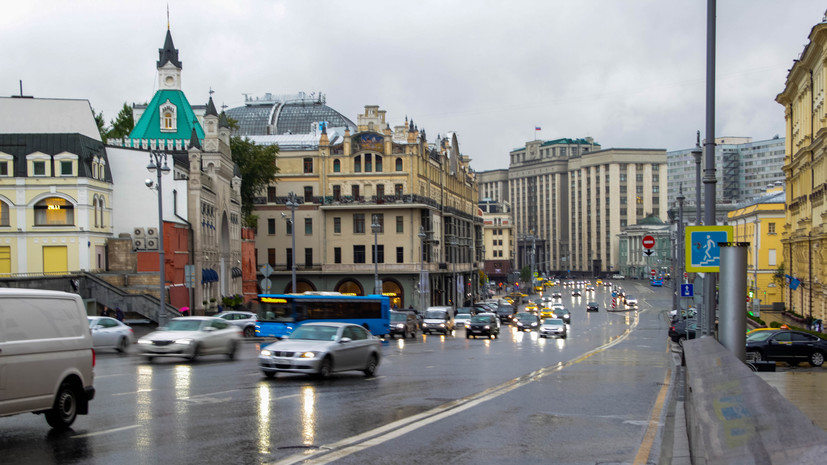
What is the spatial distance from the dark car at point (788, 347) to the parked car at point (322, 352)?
15.4 meters

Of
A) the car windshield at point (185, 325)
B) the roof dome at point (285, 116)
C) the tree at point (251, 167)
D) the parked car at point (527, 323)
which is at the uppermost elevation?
the roof dome at point (285, 116)

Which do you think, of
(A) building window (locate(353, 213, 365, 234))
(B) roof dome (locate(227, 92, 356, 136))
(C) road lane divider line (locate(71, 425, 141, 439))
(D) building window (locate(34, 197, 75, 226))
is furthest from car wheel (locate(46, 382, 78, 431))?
(B) roof dome (locate(227, 92, 356, 136))

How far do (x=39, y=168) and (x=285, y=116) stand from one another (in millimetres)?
62028

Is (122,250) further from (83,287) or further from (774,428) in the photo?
(774,428)

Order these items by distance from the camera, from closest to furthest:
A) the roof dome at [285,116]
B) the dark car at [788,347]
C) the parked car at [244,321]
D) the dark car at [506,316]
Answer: the dark car at [788,347], the parked car at [244,321], the dark car at [506,316], the roof dome at [285,116]

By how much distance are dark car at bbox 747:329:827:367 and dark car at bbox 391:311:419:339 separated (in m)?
21.5

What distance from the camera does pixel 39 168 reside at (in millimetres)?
48156

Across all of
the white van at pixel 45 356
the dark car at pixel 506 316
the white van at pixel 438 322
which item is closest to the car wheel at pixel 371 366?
the white van at pixel 45 356

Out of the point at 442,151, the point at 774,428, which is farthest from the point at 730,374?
the point at 442,151

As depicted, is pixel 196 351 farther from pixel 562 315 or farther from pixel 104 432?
pixel 562 315

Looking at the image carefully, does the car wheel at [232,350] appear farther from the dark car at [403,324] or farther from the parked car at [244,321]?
the dark car at [403,324]

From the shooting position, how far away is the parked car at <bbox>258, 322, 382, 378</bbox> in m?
19.5

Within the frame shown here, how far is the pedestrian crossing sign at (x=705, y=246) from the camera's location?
16844 millimetres

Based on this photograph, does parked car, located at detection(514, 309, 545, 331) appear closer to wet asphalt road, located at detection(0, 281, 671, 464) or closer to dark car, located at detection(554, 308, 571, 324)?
dark car, located at detection(554, 308, 571, 324)
